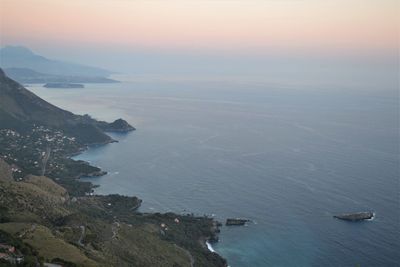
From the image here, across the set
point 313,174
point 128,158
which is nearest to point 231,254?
point 313,174

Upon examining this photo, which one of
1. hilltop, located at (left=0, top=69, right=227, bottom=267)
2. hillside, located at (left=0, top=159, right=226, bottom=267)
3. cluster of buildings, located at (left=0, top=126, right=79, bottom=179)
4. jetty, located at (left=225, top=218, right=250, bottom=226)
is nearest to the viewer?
hillside, located at (left=0, top=159, right=226, bottom=267)

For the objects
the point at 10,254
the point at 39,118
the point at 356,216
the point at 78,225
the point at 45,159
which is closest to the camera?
the point at 10,254

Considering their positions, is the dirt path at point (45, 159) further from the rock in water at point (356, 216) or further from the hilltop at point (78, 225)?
the rock in water at point (356, 216)

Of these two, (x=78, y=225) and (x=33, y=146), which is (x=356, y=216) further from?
(x=33, y=146)

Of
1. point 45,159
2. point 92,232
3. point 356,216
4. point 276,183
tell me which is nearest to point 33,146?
point 45,159

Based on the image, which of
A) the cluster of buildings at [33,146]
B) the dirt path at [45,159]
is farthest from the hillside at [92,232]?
the cluster of buildings at [33,146]

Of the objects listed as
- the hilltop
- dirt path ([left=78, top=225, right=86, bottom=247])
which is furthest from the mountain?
dirt path ([left=78, top=225, right=86, bottom=247])

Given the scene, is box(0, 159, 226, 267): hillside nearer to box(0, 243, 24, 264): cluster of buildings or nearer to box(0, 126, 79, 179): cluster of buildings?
box(0, 243, 24, 264): cluster of buildings

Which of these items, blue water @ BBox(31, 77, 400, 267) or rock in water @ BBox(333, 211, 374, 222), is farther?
rock in water @ BBox(333, 211, 374, 222)
